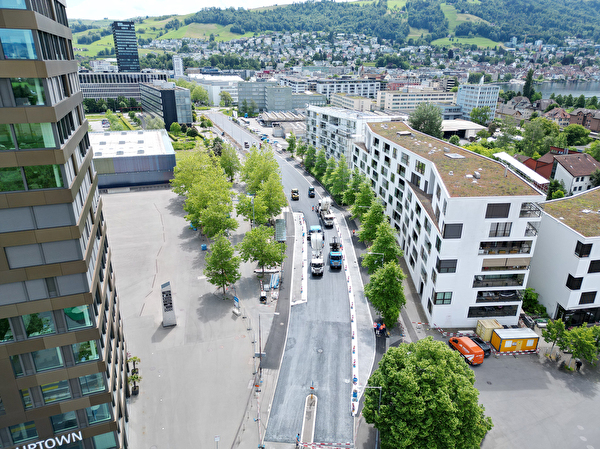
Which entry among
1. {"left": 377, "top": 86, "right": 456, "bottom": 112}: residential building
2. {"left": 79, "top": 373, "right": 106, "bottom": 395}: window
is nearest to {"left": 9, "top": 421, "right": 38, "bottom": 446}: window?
{"left": 79, "top": 373, "right": 106, "bottom": 395}: window

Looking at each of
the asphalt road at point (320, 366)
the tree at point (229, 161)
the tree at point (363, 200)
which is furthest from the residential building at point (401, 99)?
the asphalt road at point (320, 366)

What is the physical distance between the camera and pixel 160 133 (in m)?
110

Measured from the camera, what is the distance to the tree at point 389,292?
4300 cm

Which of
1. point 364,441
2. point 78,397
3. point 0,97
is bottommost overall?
point 364,441

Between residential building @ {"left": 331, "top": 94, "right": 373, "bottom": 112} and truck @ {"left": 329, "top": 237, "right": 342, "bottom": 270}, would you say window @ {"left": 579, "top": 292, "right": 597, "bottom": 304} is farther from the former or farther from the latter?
residential building @ {"left": 331, "top": 94, "right": 373, "bottom": 112}

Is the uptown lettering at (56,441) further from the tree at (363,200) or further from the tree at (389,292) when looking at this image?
the tree at (363,200)

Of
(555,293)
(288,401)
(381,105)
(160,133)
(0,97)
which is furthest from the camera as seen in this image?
(381,105)

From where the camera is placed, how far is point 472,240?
140 feet

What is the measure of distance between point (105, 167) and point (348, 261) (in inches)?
2428

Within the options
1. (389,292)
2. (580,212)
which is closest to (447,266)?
(389,292)

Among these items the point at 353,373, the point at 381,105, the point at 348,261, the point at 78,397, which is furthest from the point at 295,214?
the point at 381,105

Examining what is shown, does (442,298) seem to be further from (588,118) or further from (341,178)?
(588,118)

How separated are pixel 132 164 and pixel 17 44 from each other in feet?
253

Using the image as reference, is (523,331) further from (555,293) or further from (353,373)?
(353,373)
